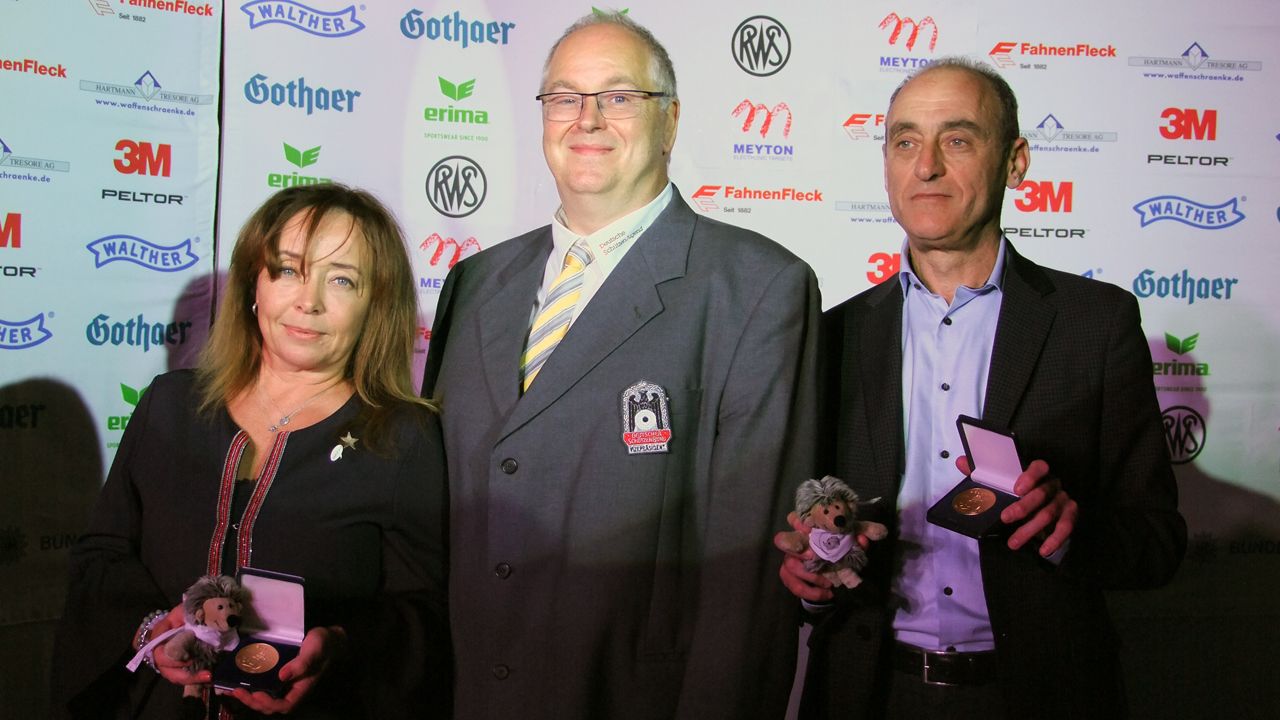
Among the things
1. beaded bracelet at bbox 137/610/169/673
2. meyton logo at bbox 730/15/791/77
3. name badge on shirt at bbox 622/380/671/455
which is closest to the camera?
beaded bracelet at bbox 137/610/169/673

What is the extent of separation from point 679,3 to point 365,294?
2044 millimetres

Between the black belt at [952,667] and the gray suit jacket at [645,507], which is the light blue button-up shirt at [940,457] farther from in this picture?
the gray suit jacket at [645,507]

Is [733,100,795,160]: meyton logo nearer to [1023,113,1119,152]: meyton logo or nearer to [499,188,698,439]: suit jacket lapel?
[1023,113,1119,152]: meyton logo

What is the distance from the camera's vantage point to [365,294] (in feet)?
7.22

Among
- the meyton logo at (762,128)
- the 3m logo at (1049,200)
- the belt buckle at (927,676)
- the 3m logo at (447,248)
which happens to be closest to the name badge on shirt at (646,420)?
the belt buckle at (927,676)

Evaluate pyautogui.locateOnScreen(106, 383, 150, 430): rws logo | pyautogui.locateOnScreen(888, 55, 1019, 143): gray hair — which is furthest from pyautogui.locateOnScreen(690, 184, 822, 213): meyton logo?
pyautogui.locateOnScreen(106, 383, 150, 430): rws logo

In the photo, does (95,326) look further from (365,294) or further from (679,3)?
(679,3)

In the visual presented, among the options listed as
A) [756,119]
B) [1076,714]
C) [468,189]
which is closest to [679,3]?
[756,119]

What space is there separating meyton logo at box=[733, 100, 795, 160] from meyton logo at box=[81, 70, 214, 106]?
1918mm

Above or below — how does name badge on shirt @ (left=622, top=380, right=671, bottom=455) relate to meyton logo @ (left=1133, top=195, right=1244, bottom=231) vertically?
below

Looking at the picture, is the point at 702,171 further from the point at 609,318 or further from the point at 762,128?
the point at 609,318

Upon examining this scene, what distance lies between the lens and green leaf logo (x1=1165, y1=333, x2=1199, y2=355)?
3.86m

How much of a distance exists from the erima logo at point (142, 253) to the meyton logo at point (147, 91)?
0.49 metres

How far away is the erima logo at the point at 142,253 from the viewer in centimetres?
339
